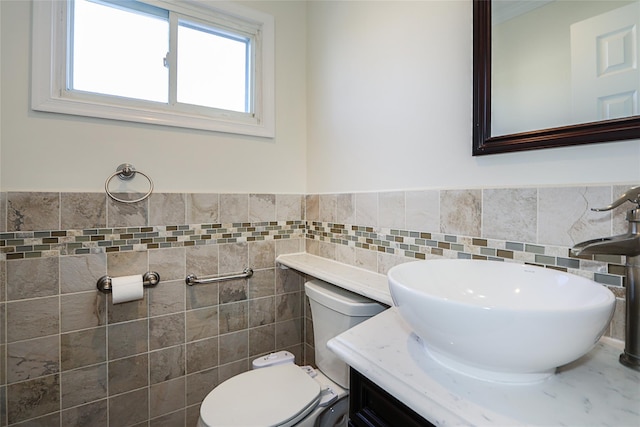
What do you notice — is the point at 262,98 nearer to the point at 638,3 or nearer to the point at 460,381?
the point at 638,3

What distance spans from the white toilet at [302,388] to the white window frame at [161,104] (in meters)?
0.99

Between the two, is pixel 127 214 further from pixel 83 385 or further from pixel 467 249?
pixel 467 249

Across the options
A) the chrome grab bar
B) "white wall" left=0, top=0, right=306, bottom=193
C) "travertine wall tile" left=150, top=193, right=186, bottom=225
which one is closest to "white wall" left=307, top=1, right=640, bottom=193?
"white wall" left=0, top=0, right=306, bottom=193

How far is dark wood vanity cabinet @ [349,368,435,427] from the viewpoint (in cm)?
58

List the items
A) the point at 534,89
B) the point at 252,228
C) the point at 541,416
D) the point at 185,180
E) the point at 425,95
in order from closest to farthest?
the point at 541,416
the point at 534,89
the point at 425,95
the point at 185,180
the point at 252,228

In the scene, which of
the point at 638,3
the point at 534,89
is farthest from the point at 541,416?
the point at 638,3

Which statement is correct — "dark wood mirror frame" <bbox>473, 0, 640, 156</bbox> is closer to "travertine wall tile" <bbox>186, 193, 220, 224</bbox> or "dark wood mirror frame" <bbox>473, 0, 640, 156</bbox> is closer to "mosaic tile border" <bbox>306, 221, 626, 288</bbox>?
"mosaic tile border" <bbox>306, 221, 626, 288</bbox>

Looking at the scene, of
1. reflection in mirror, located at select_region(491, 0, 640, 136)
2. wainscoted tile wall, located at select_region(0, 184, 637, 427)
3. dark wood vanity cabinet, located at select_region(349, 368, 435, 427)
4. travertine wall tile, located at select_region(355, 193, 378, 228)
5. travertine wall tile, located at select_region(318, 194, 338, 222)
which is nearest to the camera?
dark wood vanity cabinet, located at select_region(349, 368, 435, 427)

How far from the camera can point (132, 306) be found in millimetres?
1353

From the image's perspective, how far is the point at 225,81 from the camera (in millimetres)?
1674

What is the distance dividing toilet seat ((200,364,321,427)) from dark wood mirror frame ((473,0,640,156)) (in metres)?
1.09

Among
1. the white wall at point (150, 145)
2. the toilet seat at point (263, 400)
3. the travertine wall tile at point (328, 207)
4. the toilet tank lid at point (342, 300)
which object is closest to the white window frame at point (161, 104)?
the white wall at point (150, 145)

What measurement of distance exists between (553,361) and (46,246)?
1.67 meters

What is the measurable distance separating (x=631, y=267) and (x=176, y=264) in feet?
5.25
